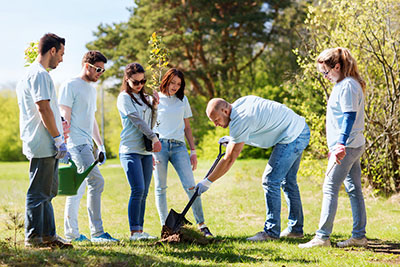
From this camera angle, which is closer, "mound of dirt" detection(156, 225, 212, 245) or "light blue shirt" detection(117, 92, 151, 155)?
"mound of dirt" detection(156, 225, 212, 245)

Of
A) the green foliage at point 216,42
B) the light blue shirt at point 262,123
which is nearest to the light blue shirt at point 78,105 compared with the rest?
the light blue shirt at point 262,123

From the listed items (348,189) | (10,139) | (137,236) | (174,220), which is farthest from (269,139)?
(10,139)

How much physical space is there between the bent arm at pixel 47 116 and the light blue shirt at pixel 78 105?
2.83ft

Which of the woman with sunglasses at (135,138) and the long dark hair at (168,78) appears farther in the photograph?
the long dark hair at (168,78)

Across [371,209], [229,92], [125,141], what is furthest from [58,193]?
[229,92]

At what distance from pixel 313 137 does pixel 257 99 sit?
558 cm

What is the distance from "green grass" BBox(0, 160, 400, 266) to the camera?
3730 millimetres

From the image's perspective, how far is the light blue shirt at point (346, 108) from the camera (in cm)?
432

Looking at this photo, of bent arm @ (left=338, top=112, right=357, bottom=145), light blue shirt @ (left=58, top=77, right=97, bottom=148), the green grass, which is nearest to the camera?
the green grass

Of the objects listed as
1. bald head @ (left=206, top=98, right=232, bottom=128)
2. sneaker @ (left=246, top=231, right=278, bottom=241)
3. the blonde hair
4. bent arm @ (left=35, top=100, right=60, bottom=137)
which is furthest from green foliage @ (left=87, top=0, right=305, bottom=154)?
bent arm @ (left=35, top=100, right=60, bottom=137)

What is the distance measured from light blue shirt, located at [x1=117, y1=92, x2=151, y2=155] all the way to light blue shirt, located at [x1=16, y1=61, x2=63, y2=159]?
39.2 inches

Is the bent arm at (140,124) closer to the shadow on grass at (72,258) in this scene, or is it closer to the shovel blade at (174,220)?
the shovel blade at (174,220)

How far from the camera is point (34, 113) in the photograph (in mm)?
3926

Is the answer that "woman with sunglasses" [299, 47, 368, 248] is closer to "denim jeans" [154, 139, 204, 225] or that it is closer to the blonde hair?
the blonde hair
